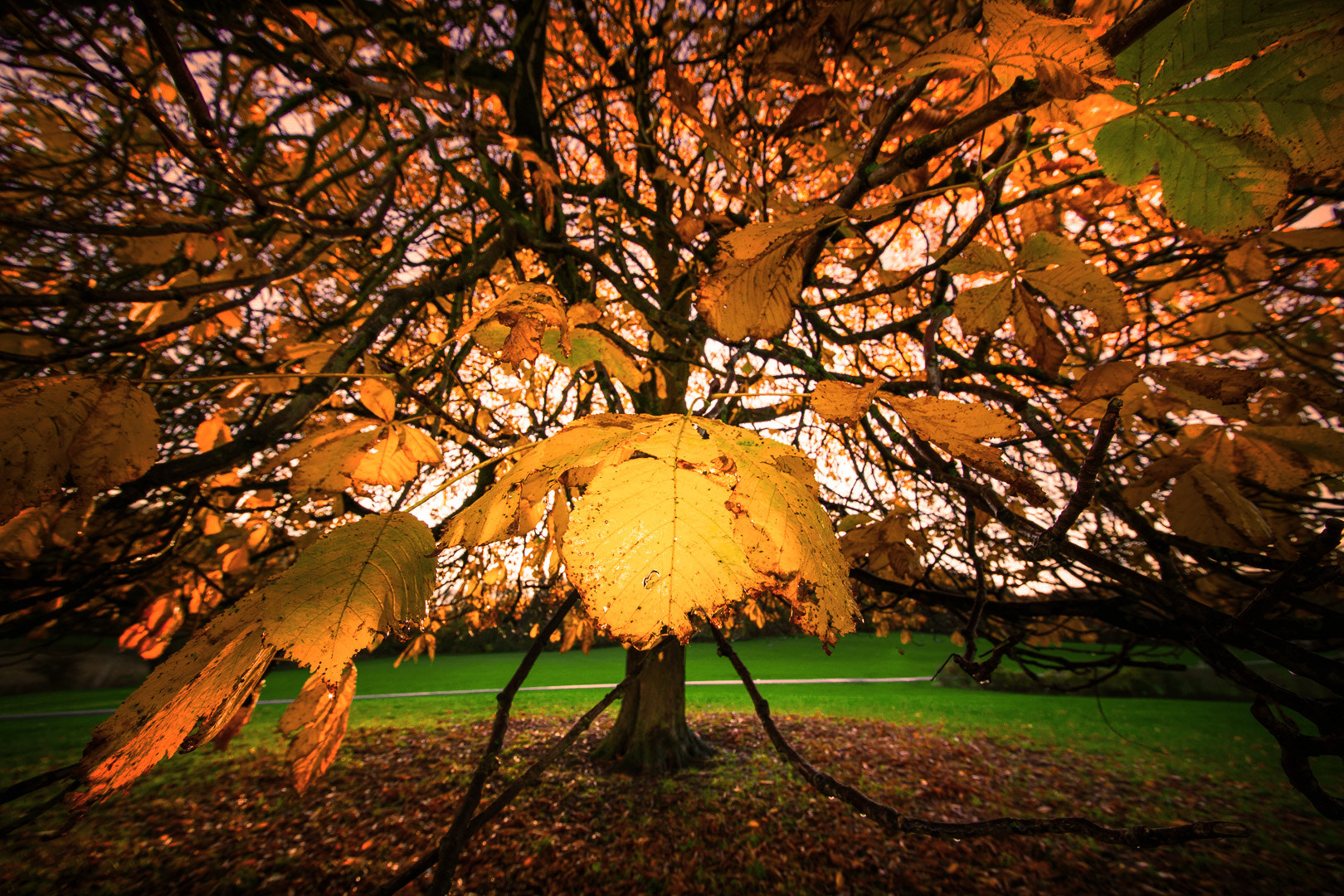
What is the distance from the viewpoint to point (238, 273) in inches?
77.2

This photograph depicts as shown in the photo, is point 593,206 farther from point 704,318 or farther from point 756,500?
point 756,500

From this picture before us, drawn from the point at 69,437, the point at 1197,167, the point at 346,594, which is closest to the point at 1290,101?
the point at 1197,167

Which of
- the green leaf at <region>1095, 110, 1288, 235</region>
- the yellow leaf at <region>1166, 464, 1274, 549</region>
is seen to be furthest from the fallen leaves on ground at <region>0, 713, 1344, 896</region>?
the green leaf at <region>1095, 110, 1288, 235</region>

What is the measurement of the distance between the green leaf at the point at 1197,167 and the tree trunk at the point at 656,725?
5.39 metres

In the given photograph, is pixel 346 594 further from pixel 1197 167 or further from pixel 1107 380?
pixel 1107 380

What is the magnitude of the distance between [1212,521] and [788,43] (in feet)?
4.75

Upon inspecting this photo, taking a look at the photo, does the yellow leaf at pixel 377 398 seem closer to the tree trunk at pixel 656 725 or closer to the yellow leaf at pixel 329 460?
the yellow leaf at pixel 329 460

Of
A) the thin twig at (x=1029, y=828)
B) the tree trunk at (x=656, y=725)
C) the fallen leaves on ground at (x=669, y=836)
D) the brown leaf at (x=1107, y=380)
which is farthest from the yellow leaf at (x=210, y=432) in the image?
the tree trunk at (x=656, y=725)

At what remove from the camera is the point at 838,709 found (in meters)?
9.48

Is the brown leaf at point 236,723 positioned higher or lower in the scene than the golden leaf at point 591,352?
lower

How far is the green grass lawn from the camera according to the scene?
739 centimetres

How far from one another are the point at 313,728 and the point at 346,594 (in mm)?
605

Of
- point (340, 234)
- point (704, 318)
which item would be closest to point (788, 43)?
point (704, 318)

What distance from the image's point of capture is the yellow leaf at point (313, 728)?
33.3 inches
